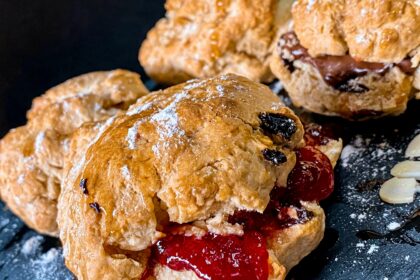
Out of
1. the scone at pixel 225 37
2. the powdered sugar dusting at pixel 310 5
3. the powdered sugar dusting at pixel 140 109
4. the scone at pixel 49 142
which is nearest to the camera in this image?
the powdered sugar dusting at pixel 140 109

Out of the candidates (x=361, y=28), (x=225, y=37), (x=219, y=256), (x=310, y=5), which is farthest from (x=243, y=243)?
(x=225, y=37)

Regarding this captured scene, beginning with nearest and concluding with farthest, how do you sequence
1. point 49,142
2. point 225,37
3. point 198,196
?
point 198,196
point 49,142
point 225,37

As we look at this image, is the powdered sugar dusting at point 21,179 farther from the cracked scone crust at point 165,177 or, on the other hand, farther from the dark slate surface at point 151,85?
the cracked scone crust at point 165,177

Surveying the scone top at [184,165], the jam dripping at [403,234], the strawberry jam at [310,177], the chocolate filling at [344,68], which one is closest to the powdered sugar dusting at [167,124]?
the scone top at [184,165]

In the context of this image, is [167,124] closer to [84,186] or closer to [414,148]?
[84,186]

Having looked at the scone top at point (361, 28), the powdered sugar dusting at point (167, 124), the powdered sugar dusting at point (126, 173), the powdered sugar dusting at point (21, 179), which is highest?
the scone top at point (361, 28)

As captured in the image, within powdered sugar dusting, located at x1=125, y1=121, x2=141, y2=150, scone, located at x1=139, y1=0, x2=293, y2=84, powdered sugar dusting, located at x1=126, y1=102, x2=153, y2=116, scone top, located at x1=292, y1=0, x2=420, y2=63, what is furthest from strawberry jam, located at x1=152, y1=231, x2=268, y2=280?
scone, located at x1=139, y1=0, x2=293, y2=84

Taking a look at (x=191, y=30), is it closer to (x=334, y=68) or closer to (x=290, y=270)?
(x=334, y=68)
